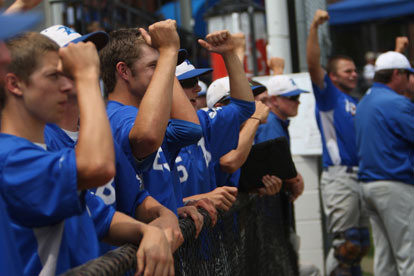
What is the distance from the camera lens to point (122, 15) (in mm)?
10719

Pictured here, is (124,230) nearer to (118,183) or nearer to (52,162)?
(118,183)

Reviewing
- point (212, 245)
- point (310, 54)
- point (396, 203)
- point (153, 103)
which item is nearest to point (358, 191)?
point (396, 203)

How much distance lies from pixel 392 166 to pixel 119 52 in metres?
3.86

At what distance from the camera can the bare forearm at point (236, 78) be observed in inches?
160

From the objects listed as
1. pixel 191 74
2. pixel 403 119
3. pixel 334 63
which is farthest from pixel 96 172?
pixel 334 63

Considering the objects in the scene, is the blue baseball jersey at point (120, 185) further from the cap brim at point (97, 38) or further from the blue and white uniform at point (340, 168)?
the blue and white uniform at point (340, 168)

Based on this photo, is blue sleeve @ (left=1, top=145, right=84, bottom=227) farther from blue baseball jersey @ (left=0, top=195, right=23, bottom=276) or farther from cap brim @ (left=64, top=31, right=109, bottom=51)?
cap brim @ (left=64, top=31, right=109, bottom=51)

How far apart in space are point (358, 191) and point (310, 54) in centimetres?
155

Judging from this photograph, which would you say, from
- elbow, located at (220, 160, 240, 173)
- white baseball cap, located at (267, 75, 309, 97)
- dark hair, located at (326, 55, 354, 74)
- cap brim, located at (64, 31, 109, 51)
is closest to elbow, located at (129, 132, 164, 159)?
cap brim, located at (64, 31, 109, 51)

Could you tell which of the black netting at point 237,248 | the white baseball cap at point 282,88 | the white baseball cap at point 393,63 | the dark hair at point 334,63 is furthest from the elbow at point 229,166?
Result: the dark hair at point 334,63

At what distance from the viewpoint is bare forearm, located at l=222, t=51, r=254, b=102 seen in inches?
160

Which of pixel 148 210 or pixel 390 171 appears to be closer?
pixel 148 210

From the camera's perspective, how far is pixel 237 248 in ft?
11.7

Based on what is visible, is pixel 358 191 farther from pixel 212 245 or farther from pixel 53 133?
pixel 53 133
